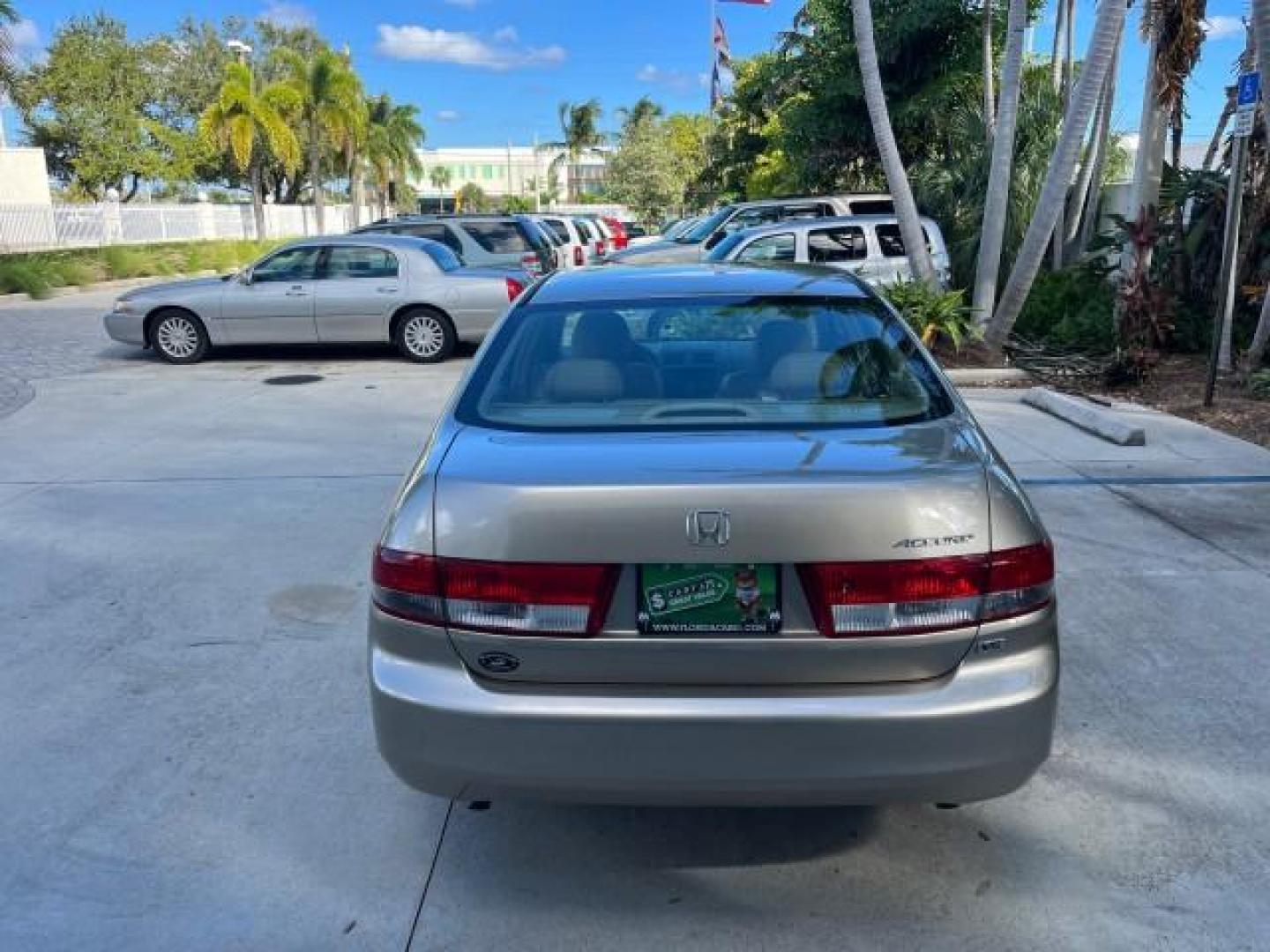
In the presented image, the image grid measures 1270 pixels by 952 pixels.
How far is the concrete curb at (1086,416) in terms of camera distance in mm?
8000

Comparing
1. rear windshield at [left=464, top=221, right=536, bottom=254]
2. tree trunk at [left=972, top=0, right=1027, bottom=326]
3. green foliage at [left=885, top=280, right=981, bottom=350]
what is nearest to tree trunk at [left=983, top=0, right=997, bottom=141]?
tree trunk at [left=972, top=0, right=1027, bottom=326]

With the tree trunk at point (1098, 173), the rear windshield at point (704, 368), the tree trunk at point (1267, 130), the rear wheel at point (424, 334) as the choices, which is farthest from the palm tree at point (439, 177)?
the rear windshield at point (704, 368)

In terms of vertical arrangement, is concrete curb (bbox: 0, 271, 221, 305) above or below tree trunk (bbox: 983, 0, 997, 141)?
below

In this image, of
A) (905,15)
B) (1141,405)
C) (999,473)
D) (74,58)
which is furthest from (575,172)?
(999,473)

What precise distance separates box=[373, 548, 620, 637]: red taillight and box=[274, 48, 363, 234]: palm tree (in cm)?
4064

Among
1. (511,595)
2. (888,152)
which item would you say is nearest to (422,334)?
(888,152)

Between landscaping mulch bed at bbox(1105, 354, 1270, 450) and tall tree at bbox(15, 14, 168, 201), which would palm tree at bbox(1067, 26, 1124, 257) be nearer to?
landscaping mulch bed at bbox(1105, 354, 1270, 450)

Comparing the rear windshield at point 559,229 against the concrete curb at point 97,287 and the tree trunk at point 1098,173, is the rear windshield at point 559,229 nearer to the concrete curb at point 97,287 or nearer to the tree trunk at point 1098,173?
the concrete curb at point 97,287

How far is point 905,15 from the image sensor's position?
1752 centimetres

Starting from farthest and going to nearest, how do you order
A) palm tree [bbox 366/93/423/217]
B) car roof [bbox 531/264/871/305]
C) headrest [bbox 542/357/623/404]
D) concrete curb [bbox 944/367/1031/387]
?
palm tree [bbox 366/93/423/217]
concrete curb [bbox 944/367/1031/387]
car roof [bbox 531/264/871/305]
headrest [bbox 542/357/623/404]

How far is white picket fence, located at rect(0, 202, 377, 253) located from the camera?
26047 millimetres

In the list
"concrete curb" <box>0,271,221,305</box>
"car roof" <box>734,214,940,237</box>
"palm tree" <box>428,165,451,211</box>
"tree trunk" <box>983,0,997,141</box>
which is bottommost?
"concrete curb" <box>0,271,221,305</box>

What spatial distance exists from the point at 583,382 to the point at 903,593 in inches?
53.7

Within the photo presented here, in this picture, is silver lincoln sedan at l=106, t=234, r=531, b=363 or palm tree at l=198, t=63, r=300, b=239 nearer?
silver lincoln sedan at l=106, t=234, r=531, b=363
